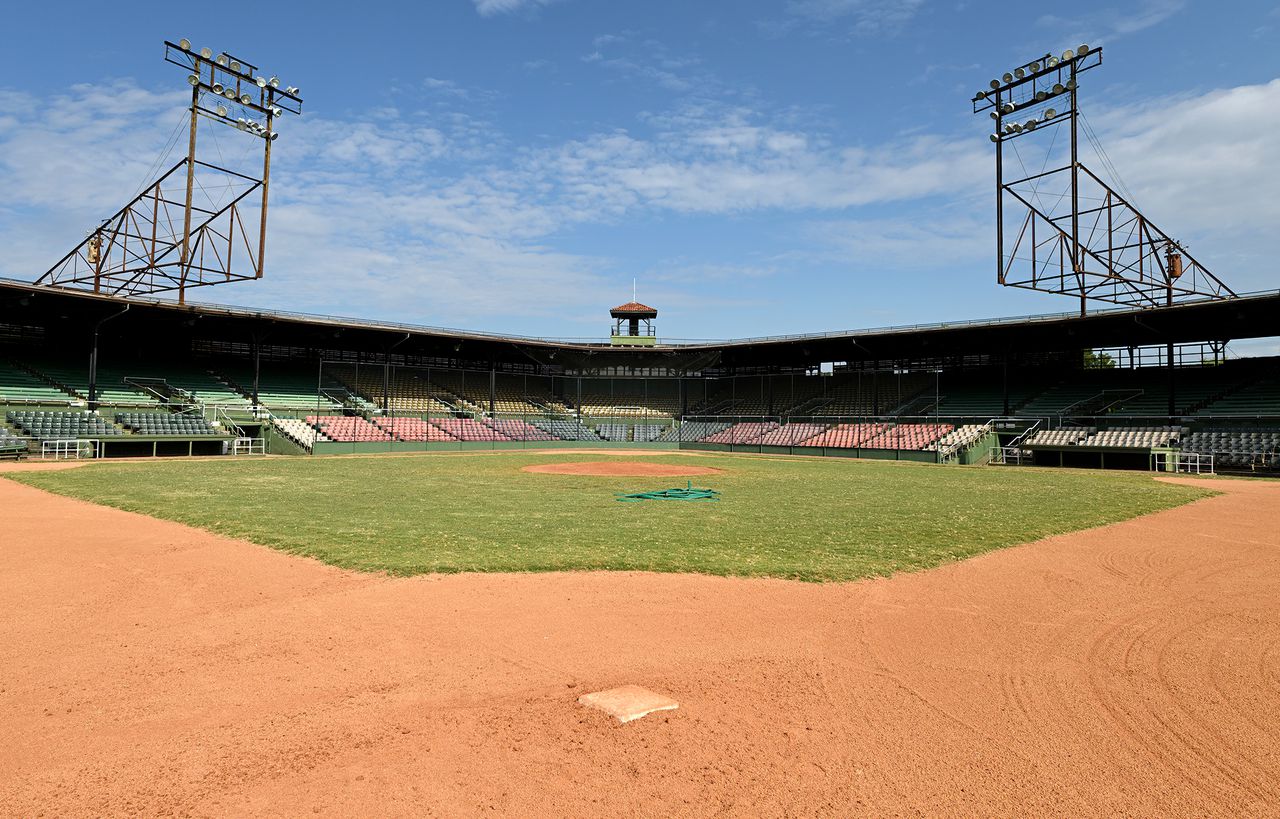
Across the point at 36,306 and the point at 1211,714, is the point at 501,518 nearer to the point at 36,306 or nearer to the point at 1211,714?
the point at 1211,714

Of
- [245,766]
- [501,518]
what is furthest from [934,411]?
[245,766]

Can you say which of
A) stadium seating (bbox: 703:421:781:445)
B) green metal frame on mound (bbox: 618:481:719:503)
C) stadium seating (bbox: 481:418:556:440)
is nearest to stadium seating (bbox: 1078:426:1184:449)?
stadium seating (bbox: 703:421:781:445)

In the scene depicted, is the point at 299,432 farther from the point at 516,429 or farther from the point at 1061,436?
the point at 1061,436

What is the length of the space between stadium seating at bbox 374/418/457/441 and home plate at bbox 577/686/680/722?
44.5 meters

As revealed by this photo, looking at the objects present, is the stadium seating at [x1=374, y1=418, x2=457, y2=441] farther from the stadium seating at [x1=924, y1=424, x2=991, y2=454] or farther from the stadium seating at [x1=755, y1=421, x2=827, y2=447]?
the stadium seating at [x1=924, y1=424, x2=991, y2=454]

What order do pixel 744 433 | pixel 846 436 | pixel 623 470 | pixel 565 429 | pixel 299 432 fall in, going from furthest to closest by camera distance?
pixel 565 429, pixel 744 433, pixel 846 436, pixel 299 432, pixel 623 470

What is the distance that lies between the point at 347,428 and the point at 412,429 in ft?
16.5

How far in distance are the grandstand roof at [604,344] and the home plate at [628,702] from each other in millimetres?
35685

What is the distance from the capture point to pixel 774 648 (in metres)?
6.05

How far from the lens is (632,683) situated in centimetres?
523

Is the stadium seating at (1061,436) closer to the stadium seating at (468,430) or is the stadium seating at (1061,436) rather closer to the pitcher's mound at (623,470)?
the pitcher's mound at (623,470)

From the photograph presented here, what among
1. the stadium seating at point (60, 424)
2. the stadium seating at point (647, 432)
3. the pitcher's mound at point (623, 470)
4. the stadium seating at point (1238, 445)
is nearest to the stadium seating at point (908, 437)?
the stadium seating at point (1238, 445)

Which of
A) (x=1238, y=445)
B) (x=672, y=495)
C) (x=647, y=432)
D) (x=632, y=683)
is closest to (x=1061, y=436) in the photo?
(x=1238, y=445)

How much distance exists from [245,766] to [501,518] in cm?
984
